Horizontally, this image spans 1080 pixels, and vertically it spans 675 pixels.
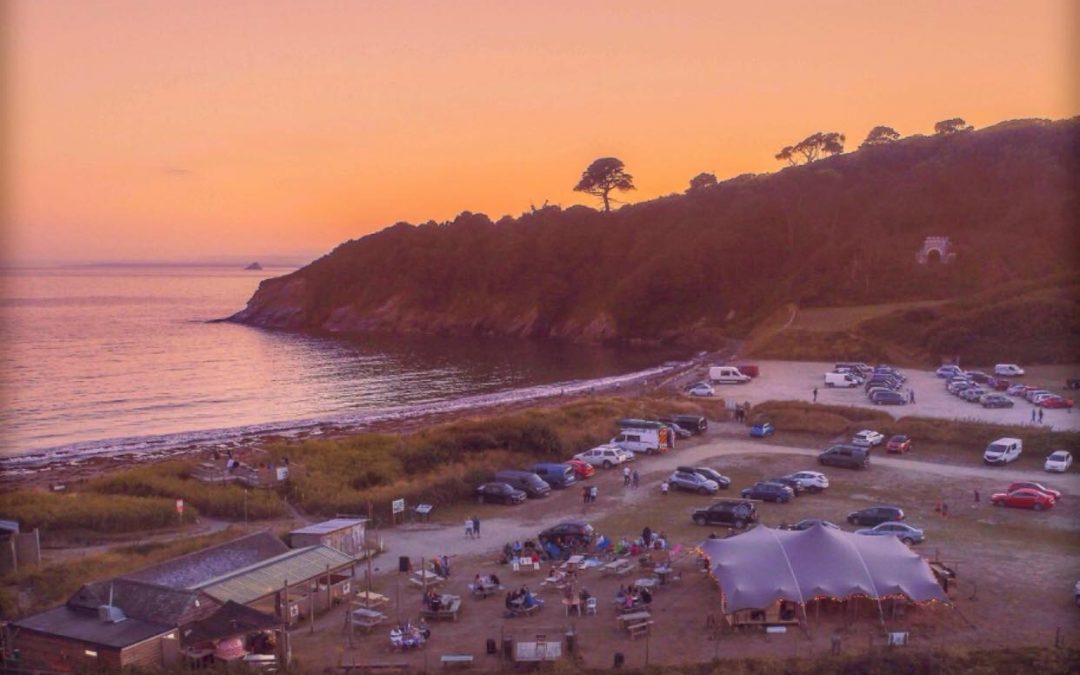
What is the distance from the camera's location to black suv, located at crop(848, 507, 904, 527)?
25.8 m

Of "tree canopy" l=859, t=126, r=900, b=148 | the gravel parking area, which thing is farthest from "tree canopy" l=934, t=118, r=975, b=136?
the gravel parking area

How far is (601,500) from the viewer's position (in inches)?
1180

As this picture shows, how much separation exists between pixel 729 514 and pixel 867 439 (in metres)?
13.3

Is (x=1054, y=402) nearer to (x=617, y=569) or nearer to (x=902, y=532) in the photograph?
(x=902, y=532)

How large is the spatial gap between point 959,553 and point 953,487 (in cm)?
787

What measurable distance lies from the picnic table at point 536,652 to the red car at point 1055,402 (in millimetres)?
36522

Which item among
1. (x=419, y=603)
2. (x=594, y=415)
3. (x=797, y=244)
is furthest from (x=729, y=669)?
(x=797, y=244)

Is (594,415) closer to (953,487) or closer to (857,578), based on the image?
(953,487)

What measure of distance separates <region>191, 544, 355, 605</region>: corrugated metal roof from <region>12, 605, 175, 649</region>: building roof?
1265 mm

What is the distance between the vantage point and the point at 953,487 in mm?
30078

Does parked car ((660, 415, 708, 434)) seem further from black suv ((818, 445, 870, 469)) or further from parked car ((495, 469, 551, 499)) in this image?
parked car ((495, 469, 551, 499))

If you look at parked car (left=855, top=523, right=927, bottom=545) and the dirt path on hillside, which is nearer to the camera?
parked car (left=855, top=523, right=927, bottom=545)

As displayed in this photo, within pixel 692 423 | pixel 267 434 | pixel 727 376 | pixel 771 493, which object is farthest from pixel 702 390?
pixel 267 434

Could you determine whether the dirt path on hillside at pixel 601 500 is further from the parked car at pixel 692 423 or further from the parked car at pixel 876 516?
the parked car at pixel 876 516
